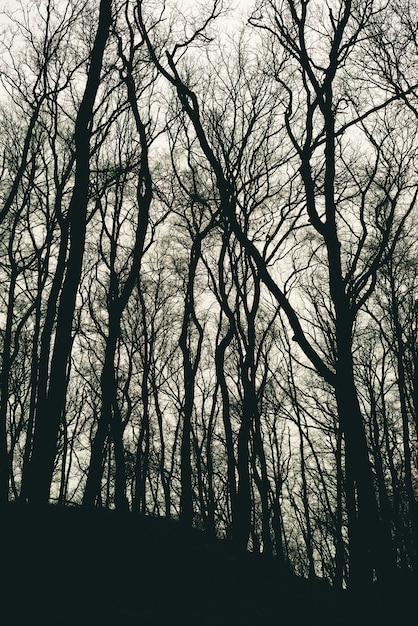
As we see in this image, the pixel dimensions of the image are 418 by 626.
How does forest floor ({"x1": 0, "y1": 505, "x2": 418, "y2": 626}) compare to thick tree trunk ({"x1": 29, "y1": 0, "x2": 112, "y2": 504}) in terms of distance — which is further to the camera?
thick tree trunk ({"x1": 29, "y1": 0, "x2": 112, "y2": 504})

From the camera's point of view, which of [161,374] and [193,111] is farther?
[161,374]

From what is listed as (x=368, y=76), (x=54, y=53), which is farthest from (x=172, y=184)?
(x=368, y=76)

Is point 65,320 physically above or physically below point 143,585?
above

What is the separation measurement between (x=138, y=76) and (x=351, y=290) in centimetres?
644

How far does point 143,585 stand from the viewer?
19.2 ft

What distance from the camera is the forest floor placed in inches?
193

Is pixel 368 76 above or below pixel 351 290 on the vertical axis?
above

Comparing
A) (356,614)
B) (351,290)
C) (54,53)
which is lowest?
(356,614)

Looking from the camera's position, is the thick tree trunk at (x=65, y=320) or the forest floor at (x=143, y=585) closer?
the forest floor at (x=143, y=585)

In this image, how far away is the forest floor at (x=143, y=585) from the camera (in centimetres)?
489

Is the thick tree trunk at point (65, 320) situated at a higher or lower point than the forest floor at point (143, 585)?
higher

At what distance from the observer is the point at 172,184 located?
1358 cm

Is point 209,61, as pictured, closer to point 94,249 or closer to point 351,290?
point 94,249

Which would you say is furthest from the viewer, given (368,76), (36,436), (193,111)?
(368,76)
